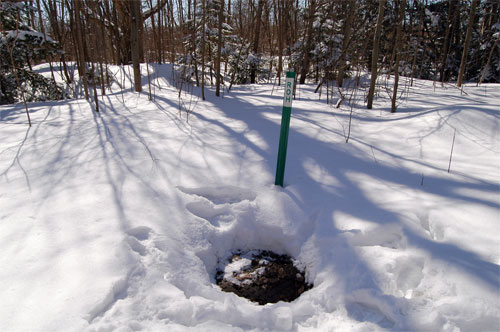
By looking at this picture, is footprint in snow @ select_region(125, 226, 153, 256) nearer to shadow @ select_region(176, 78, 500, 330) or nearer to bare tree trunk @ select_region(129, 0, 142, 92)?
shadow @ select_region(176, 78, 500, 330)

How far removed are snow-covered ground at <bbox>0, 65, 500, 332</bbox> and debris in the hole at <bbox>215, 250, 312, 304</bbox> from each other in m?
0.10

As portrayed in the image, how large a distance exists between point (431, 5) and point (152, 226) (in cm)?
2078

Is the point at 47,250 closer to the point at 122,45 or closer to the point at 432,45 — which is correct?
the point at 122,45

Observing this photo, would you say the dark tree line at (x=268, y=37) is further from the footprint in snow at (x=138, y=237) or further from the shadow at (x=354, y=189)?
the footprint in snow at (x=138, y=237)

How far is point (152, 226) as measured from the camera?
245 cm

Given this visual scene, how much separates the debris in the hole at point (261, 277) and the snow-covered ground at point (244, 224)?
102mm

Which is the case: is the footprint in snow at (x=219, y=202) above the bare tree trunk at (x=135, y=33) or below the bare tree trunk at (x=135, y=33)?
below

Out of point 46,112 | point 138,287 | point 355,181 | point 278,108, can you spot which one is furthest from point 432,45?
point 138,287

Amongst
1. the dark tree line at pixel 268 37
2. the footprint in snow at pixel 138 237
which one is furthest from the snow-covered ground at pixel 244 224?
the dark tree line at pixel 268 37

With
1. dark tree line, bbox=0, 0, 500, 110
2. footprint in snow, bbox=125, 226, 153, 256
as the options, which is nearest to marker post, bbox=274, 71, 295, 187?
footprint in snow, bbox=125, 226, 153, 256

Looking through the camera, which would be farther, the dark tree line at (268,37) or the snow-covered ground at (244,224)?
the dark tree line at (268,37)

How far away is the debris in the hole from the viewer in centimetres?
217

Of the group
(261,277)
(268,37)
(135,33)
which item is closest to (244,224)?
(261,277)

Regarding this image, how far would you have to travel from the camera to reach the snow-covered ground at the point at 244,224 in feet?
5.68
